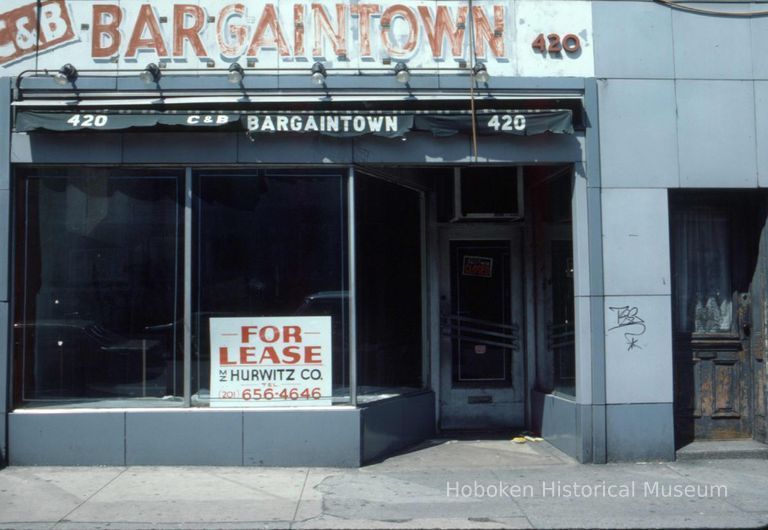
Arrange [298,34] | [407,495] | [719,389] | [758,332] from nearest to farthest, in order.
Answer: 1. [407,495]
2. [298,34]
3. [758,332]
4. [719,389]

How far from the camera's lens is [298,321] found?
27.9ft

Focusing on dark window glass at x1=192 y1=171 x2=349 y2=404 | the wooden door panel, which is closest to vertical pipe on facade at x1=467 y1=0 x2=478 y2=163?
→ dark window glass at x1=192 y1=171 x2=349 y2=404

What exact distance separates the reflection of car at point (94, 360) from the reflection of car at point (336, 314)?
1.55 metres

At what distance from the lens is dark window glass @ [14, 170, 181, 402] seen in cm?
845

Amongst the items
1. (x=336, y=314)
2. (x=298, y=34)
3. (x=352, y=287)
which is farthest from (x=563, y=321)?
(x=298, y=34)

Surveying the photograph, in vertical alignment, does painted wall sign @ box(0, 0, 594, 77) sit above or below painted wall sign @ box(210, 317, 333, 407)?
above

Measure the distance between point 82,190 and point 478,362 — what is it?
497cm

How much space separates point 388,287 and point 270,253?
145 centimetres

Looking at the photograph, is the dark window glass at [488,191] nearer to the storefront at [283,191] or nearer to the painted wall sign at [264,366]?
the storefront at [283,191]

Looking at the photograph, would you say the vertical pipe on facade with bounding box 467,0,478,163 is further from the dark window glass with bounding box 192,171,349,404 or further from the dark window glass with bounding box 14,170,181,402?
the dark window glass with bounding box 14,170,181,402

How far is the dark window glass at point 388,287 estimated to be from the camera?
8797mm

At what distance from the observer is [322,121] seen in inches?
323

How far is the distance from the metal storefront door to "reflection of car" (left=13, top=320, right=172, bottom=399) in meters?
3.49

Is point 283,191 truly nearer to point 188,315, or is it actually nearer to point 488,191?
point 188,315
